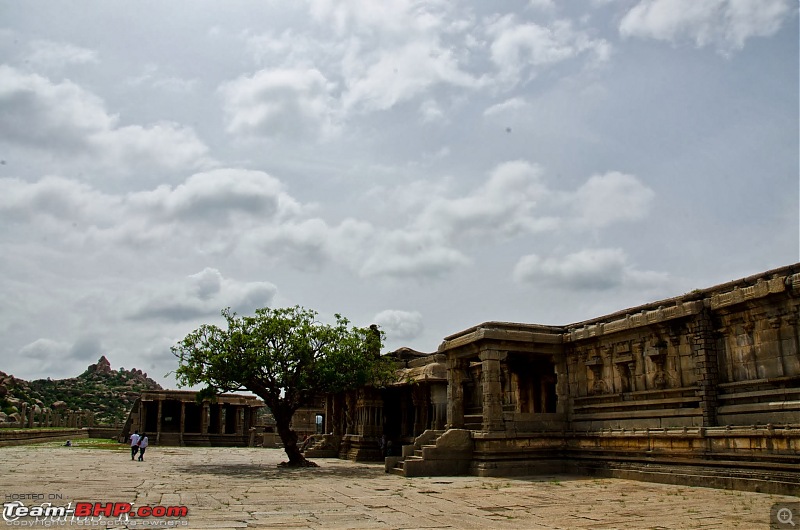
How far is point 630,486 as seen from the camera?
17.6 meters

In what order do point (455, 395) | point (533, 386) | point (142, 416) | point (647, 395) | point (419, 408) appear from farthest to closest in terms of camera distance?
point (142, 416) < point (419, 408) < point (533, 386) < point (455, 395) < point (647, 395)

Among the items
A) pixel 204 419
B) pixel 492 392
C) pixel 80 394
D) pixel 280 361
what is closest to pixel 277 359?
pixel 280 361

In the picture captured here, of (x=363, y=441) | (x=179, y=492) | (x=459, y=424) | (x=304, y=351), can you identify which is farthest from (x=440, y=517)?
(x=363, y=441)

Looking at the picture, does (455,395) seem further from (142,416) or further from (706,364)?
(142,416)

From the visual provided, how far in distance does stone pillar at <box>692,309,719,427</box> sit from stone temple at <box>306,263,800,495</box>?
0.10 feet

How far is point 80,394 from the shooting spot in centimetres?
9331

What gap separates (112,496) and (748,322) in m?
17.1

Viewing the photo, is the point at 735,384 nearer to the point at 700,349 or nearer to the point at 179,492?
the point at 700,349

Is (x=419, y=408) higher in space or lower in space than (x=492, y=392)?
lower

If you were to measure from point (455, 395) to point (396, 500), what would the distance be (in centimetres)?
1041

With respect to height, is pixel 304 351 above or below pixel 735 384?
above

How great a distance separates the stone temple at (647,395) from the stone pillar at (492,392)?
0.04 m

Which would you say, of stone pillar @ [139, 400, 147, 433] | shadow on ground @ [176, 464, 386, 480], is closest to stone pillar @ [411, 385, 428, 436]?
shadow on ground @ [176, 464, 386, 480]

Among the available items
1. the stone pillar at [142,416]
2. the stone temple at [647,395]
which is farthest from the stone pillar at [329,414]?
the stone pillar at [142,416]
